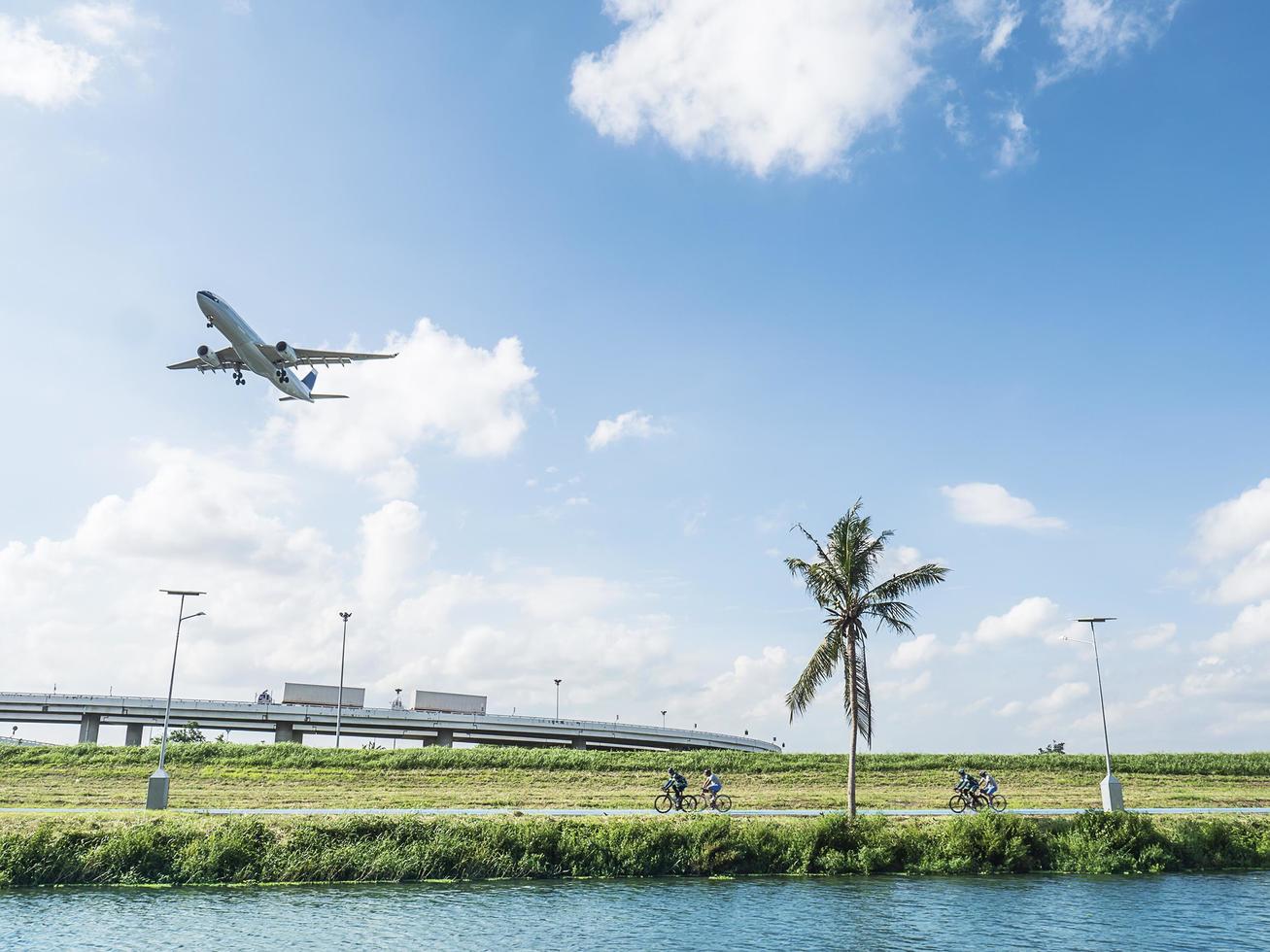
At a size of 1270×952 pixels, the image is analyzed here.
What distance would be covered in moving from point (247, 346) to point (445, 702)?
230 ft

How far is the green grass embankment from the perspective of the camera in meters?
33.7

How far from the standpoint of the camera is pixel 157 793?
136 ft

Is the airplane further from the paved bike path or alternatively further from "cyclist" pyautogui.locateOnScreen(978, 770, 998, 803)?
"cyclist" pyautogui.locateOnScreen(978, 770, 998, 803)

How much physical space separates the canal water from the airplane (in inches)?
1117

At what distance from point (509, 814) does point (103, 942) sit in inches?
667

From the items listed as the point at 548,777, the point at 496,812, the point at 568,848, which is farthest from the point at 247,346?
the point at 548,777

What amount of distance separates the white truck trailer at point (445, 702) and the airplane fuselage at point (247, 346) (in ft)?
207

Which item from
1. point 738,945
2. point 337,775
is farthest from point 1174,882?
point 337,775

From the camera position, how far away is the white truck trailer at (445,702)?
369 ft

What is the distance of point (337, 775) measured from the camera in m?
67.6

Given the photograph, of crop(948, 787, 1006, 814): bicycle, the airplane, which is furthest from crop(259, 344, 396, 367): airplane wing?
crop(948, 787, 1006, 814): bicycle

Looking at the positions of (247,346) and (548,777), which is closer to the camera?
(247,346)

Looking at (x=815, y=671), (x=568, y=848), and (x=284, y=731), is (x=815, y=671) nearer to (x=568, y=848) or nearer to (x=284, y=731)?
(x=568, y=848)

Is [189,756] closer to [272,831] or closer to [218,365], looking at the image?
[218,365]
